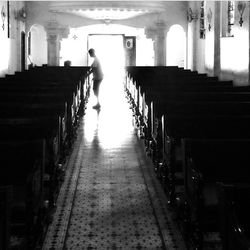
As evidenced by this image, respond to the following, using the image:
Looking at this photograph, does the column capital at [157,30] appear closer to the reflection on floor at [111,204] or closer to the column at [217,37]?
the column at [217,37]

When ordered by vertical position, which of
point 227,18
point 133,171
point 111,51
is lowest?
point 133,171

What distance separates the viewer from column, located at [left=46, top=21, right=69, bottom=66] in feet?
70.7

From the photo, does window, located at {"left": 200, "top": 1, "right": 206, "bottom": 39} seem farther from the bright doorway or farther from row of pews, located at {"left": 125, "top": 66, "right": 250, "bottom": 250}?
the bright doorway

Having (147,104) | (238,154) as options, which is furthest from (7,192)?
(147,104)

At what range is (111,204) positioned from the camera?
205 inches

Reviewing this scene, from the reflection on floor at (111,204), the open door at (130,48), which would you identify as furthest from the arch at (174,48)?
the reflection on floor at (111,204)

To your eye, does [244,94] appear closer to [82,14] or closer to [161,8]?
[161,8]

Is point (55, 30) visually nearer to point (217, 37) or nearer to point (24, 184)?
point (217, 37)

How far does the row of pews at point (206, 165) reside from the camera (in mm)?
2850

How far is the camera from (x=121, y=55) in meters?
31.7

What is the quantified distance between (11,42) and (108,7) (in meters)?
4.35

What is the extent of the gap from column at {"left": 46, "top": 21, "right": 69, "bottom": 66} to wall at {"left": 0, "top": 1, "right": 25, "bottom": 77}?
4.86 feet

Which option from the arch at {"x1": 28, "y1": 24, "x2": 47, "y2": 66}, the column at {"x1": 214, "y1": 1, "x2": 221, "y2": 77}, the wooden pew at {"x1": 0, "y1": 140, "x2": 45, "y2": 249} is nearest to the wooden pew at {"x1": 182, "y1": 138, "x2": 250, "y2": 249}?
the wooden pew at {"x1": 0, "y1": 140, "x2": 45, "y2": 249}

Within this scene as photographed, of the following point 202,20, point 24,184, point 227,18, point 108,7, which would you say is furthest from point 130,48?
point 24,184
